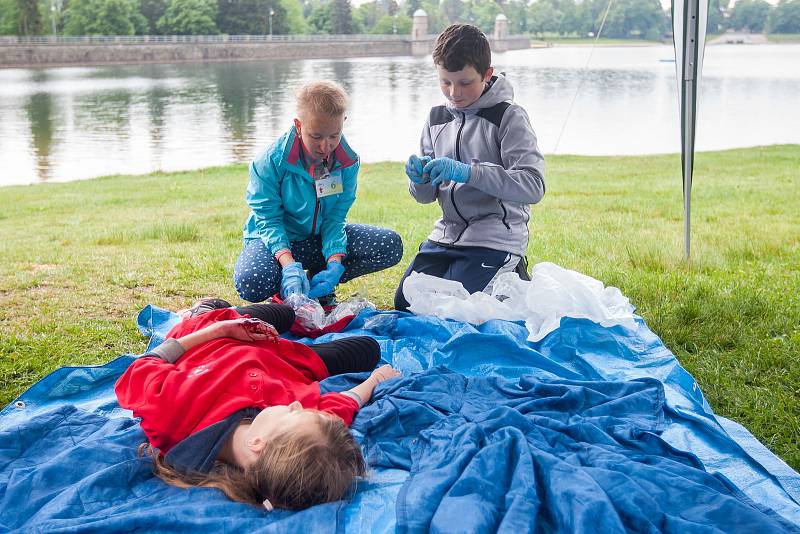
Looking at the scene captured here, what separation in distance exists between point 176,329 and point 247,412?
0.71 meters

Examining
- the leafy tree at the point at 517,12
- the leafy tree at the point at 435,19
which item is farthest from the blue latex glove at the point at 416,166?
the leafy tree at the point at 435,19

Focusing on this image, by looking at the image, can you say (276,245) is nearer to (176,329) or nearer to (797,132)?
(176,329)

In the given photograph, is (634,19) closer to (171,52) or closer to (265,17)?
(171,52)

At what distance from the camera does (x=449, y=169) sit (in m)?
3.20

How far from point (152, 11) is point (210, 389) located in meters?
56.1

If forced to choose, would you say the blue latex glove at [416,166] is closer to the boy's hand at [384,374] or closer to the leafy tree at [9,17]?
the boy's hand at [384,374]

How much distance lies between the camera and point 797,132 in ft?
51.9

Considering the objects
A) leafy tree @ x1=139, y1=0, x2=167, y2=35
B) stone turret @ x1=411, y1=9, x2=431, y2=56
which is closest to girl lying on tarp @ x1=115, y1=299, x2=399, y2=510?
stone turret @ x1=411, y1=9, x2=431, y2=56

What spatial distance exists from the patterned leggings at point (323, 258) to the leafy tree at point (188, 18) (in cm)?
5141

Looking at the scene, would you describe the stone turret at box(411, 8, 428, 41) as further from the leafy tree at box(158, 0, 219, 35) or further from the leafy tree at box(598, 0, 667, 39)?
the leafy tree at box(598, 0, 667, 39)

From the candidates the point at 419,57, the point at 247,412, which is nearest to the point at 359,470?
A: the point at 247,412

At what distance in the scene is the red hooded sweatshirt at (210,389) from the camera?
2.11 metres

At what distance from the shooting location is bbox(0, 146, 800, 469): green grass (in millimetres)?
2965

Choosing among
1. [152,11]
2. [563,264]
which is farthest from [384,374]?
[152,11]
